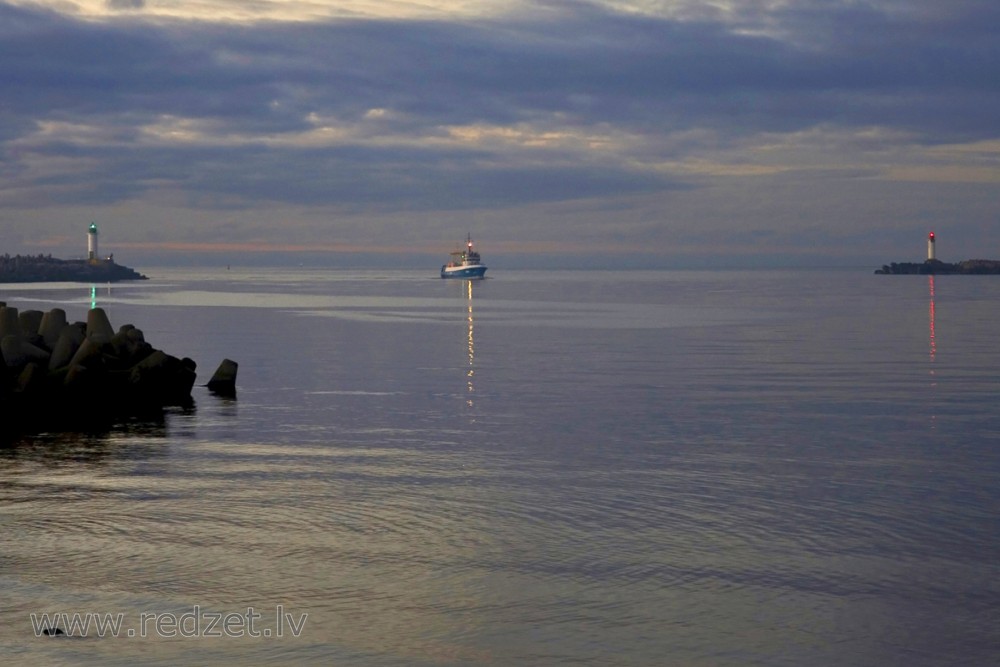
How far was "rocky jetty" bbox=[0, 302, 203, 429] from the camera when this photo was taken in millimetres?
23703

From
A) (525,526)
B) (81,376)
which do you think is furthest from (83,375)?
(525,526)

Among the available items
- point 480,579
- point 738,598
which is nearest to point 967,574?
point 738,598

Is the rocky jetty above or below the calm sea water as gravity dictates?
above

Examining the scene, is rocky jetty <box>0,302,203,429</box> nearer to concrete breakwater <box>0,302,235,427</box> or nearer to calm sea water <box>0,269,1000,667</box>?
concrete breakwater <box>0,302,235,427</box>

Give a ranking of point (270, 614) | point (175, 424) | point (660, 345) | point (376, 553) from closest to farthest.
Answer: point (270, 614) → point (376, 553) → point (175, 424) → point (660, 345)

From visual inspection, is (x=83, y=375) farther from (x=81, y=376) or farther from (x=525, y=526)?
(x=525, y=526)

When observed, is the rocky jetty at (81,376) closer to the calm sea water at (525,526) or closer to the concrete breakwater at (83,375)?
the concrete breakwater at (83,375)

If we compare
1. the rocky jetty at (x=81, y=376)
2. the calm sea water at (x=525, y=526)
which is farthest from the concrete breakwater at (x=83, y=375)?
the calm sea water at (x=525, y=526)

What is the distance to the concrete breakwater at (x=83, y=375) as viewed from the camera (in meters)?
23.8

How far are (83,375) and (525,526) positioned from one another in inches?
575

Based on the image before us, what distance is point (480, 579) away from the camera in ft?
35.9

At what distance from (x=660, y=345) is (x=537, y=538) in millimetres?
30385

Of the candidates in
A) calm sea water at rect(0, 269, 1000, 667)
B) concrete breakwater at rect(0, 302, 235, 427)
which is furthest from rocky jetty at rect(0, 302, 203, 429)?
calm sea water at rect(0, 269, 1000, 667)

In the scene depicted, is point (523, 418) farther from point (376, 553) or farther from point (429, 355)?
point (429, 355)
